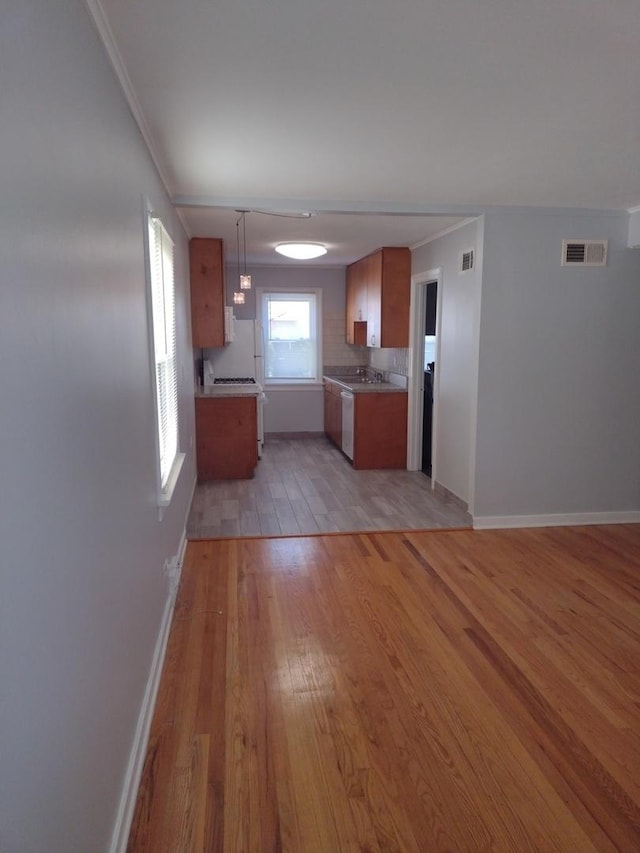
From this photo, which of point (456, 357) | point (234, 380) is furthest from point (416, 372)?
point (234, 380)

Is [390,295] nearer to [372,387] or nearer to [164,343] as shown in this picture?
[372,387]

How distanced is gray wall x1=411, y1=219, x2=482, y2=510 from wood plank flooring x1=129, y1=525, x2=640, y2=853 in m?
1.16

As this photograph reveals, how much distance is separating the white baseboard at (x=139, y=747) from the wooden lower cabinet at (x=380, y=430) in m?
3.53

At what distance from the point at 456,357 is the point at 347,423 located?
6.52 ft

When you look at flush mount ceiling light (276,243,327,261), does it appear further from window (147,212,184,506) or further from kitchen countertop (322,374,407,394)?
window (147,212,184,506)

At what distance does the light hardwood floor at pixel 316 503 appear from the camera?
456 centimetres

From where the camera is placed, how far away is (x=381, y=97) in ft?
7.54

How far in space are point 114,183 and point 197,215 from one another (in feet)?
9.18

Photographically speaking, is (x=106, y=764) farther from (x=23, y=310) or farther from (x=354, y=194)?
(x=354, y=194)

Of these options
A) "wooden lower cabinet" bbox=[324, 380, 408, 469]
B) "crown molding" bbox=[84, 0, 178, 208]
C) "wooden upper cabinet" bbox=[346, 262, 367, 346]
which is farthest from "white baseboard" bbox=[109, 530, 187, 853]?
"wooden upper cabinet" bbox=[346, 262, 367, 346]

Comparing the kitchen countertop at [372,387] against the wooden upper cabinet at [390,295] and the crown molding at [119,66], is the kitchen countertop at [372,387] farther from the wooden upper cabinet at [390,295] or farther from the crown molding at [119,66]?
the crown molding at [119,66]

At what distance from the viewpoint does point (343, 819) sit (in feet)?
6.08

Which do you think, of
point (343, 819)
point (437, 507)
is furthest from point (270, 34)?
point (437, 507)

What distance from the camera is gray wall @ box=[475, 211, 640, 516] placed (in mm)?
4340
